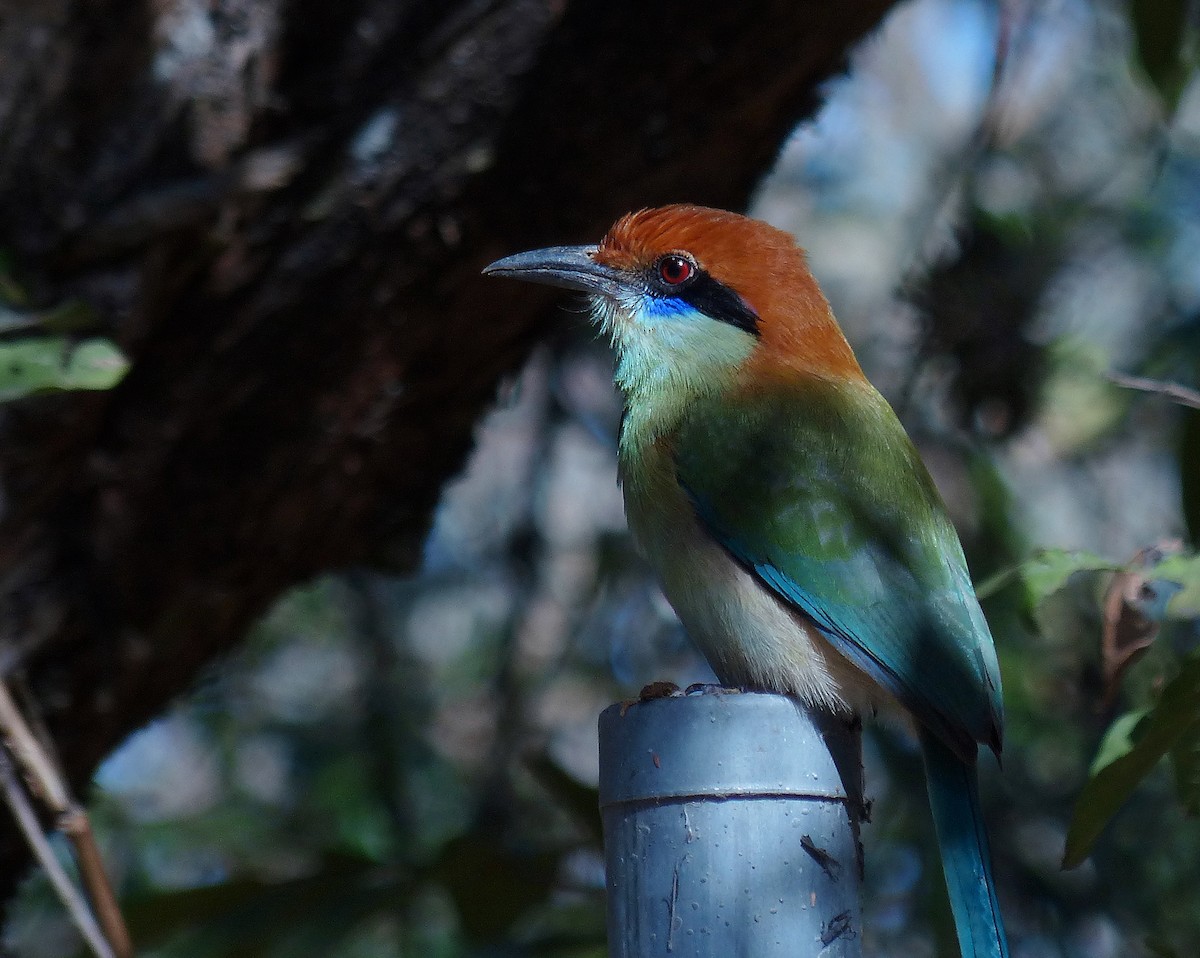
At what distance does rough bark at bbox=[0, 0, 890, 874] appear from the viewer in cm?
322

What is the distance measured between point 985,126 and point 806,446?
175 cm

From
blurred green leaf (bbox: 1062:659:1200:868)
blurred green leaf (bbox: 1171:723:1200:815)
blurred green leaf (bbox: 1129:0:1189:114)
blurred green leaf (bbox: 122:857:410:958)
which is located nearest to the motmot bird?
blurred green leaf (bbox: 1062:659:1200:868)

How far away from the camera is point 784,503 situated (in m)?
2.84

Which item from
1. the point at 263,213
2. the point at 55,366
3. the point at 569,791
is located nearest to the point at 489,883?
the point at 569,791

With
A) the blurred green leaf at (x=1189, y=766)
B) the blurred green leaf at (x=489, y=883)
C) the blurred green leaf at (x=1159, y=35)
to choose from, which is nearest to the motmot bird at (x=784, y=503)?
the blurred green leaf at (x=1189, y=766)

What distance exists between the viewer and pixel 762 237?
10.6ft

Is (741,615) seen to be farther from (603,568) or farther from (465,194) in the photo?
(603,568)

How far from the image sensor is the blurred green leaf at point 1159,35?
309cm

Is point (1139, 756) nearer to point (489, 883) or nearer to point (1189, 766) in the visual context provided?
point (1189, 766)

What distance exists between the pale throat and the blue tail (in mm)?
879

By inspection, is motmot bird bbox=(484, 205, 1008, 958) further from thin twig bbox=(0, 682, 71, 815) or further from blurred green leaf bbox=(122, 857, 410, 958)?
blurred green leaf bbox=(122, 857, 410, 958)

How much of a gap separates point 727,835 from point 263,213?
6.61ft

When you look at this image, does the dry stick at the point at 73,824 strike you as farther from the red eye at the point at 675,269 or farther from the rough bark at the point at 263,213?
the red eye at the point at 675,269

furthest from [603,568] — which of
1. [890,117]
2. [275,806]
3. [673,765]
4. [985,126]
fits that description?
[890,117]
